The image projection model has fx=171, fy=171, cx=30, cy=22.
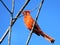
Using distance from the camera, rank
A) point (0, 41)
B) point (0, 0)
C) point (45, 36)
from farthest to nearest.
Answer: point (45, 36)
point (0, 0)
point (0, 41)

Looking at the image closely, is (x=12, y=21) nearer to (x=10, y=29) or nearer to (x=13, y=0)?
(x=10, y=29)

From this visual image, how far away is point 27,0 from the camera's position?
5.54 feet

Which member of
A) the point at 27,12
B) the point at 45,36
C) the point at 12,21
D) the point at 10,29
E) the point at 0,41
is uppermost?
the point at 27,12

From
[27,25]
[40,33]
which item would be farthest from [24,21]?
[40,33]

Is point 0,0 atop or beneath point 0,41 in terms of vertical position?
atop

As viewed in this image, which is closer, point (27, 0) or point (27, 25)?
point (27, 0)

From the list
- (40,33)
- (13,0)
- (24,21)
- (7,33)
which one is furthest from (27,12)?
(7,33)

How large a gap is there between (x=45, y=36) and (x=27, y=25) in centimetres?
78

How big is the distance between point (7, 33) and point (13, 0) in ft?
1.33

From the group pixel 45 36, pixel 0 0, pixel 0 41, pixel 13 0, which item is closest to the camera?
pixel 0 41

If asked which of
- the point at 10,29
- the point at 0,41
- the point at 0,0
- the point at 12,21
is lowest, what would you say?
the point at 0,41

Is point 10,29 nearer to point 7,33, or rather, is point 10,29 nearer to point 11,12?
point 7,33

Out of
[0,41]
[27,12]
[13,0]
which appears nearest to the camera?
[0,41]

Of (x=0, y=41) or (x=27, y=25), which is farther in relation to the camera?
(x=27, y=25)
